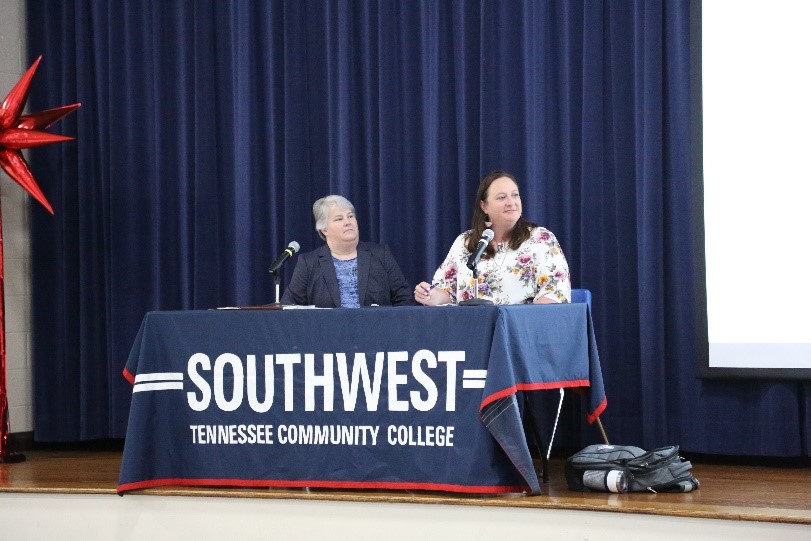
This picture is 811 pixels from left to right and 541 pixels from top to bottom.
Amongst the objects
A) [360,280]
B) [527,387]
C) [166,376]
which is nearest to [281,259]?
[166,376]

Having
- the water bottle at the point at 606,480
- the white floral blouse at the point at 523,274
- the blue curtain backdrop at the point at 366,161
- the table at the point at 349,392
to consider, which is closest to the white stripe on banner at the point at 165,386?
the table at the point at 349,392

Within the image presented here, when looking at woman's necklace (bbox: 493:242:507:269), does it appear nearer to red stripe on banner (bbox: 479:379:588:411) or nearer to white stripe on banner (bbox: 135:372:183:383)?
red stripe on banner (bbox: 479:379:588:411)

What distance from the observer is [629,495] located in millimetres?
3479

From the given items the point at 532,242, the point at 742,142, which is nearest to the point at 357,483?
the point at 532,242

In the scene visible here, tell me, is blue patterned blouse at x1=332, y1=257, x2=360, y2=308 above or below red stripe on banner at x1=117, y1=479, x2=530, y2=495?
above

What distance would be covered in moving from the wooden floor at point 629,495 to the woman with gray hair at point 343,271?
1027mm

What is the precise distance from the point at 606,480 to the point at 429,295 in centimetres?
97

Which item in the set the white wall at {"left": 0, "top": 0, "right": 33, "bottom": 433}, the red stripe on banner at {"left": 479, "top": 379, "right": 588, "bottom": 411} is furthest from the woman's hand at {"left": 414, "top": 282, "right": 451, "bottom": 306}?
the white wall at {"left": 0, "top": 0, "right": 33, "bottom": 433}

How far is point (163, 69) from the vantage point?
544 cm

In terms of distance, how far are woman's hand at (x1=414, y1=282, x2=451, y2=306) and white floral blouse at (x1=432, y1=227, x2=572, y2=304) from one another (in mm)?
69

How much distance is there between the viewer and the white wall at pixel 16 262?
5.51 m

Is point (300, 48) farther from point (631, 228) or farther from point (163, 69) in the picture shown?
point (631, 228)

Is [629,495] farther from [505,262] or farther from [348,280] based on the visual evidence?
[348,280]

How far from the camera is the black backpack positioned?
11.6 feet
